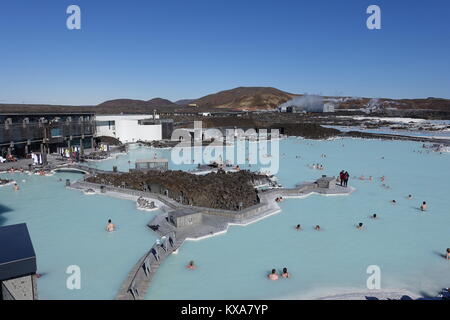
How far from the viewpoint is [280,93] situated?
192500mm

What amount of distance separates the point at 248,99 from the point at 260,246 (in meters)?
163

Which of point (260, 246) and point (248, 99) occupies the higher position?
point (248, 99)

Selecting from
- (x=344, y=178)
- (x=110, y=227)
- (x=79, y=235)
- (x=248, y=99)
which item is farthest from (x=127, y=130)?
(x=248, y=99)

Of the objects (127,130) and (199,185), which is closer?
(199,185)

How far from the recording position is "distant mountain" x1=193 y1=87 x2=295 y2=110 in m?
164

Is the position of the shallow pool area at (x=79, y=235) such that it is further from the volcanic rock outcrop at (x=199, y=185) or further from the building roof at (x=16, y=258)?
the building roof at (x=16, y=258)

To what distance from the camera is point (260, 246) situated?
13.0m

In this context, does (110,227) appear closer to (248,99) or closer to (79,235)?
(79,235)

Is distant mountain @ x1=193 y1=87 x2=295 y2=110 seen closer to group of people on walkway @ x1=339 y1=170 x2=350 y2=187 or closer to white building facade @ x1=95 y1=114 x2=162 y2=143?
white building facade @ x1=95 y1=114 x2=162 y2=143

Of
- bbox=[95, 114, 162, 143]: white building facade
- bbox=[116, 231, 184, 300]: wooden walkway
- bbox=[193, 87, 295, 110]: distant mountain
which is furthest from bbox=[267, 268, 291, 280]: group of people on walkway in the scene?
bbox=[193, 87, 295, 110]: distant mountain

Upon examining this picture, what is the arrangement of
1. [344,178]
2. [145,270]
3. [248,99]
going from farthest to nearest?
[248,99] < [344,178] < [145,270]

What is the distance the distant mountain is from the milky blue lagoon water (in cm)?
14387

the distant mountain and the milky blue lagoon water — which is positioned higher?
the distant mountain
